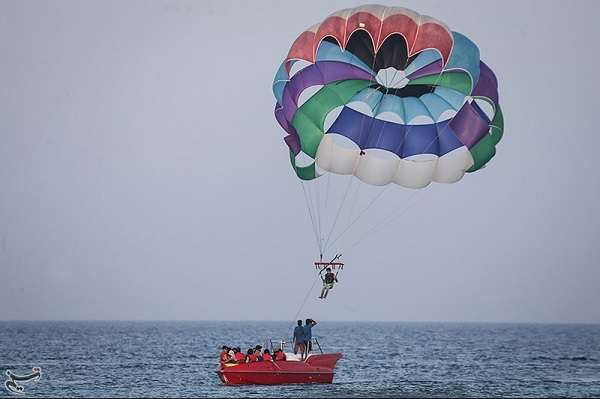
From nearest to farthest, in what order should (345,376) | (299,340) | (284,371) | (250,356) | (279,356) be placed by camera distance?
(284,371) < (279,356) < (299,340) < (250,356) < (345,376)

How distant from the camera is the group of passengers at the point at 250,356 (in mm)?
39312

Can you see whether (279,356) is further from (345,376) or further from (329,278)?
(345,376)

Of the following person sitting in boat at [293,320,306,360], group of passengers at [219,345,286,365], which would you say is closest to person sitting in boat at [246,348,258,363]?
group of passengers at [219,345,286,365]

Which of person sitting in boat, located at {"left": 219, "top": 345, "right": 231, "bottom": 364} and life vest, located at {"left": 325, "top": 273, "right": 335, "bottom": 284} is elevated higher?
life vest, located at {"left": 325, "top": 273, "right": 335, "bottom": 284}

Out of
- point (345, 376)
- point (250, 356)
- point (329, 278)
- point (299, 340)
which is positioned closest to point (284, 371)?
point (299, 340)

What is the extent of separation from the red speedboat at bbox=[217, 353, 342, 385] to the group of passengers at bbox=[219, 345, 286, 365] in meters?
0.18

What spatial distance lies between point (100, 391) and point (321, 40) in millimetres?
16021

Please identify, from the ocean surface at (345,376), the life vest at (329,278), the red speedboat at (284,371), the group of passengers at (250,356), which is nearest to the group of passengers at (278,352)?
the group of passengers at (250,356)

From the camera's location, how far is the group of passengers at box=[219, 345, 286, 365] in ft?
129

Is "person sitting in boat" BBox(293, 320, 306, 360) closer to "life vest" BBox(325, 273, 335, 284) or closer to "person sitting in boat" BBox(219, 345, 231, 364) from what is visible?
"person sitting in boat" BBox(219, 345, 231, 364)

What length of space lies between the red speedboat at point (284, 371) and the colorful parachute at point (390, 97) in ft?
22.5

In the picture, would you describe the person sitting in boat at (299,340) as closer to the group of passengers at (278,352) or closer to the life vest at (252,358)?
the group of passengers at (278,352)

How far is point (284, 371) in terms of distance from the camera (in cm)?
3912

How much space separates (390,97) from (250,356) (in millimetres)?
10533
